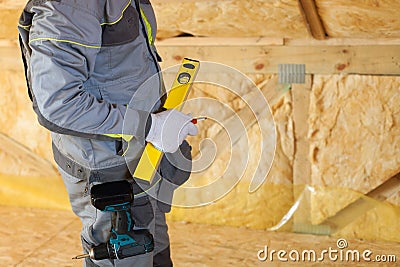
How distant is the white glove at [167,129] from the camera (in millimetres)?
1803

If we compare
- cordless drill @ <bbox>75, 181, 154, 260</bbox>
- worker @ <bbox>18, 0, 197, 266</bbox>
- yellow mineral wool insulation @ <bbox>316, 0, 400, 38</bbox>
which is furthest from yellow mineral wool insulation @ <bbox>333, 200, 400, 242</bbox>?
cordless drill @ <bbox>75, 181, 154, 260</bbox>

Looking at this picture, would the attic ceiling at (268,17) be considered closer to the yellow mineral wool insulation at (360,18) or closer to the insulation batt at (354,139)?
the yellow mineral wool insulation at (360,18)

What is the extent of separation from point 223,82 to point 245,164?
0.47 m

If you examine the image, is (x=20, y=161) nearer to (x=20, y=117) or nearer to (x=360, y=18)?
(x=20, y=117)

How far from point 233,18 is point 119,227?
1.43 metres

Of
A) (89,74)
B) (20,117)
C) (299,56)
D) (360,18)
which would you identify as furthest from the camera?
(20,117)

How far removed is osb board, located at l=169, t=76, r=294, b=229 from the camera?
10.3 feet

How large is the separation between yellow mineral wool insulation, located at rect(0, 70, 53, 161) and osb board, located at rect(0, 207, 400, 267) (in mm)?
474

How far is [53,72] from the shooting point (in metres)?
1.60

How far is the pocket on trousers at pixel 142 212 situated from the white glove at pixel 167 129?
20 centimetres

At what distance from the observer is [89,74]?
1731 millimetres

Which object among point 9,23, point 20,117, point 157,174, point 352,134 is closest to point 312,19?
point 352,134

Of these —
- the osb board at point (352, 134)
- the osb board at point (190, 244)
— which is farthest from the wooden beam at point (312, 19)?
the osb board at point (190, 244)

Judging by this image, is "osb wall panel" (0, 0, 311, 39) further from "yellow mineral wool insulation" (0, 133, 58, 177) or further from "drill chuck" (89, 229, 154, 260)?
"drill chuck" (89, 229, 154, 260)
